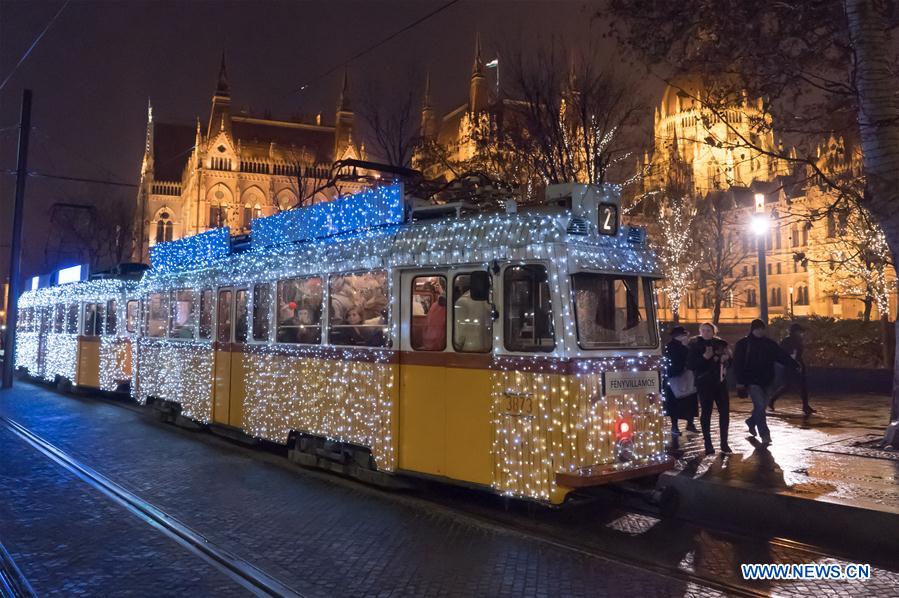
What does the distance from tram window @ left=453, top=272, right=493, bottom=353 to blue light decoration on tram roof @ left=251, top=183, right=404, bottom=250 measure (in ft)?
5.39

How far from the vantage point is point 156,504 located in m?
8.03

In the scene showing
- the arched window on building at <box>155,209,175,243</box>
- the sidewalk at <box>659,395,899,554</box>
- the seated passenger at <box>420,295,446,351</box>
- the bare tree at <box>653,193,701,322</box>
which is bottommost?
the sidewalk at <box>659,395,899,554</box>

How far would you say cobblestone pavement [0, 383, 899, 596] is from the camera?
5.60 m

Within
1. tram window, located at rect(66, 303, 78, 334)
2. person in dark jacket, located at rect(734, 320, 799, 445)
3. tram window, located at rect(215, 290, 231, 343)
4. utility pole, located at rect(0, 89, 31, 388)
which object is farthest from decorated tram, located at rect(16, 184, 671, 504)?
utility pole, located at rect(0, 89, 31, 388)

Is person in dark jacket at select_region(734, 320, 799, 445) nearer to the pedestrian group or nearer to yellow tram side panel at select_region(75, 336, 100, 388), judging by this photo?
the pedestrian group

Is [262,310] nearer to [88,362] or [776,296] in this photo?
[88,362]

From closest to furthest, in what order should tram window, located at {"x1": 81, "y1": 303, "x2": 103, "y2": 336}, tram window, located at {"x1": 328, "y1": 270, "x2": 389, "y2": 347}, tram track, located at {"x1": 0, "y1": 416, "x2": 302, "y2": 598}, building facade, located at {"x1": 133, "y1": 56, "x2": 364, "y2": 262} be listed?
tram track, located at {"x1": 0, "y1": 416, "x2": 302, "y2": 598} → tram window, located at {"x1": 328, "y1": 270, "x2": 389, "y2": 347} → tram window, located at {"x1": 81, "y1": 303, "x2": 103, "y2": 336} → building facade, located at {"x1": 133, "y1": 56, "x2": 364, "y2": 262}

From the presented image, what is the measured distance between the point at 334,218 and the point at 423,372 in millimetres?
3219

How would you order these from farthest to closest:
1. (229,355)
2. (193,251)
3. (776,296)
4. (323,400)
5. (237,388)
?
(776,296), (193,251), (229,355), (237,388), (323,400)

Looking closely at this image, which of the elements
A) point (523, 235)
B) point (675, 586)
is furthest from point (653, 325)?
point (675, 586)

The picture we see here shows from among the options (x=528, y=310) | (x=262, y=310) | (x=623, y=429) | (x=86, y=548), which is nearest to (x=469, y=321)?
(x=528, y=310)

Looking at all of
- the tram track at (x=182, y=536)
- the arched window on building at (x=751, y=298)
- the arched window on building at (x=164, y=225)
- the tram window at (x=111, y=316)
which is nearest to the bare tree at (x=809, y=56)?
the tram track at (x=182, y=536)

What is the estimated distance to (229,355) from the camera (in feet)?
39.1

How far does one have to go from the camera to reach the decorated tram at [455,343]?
6.92 m
